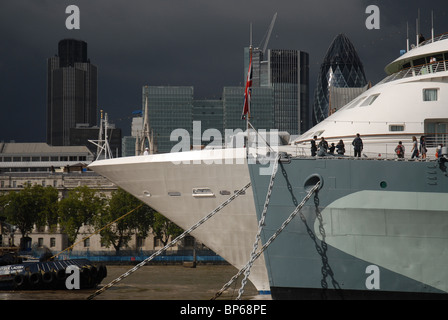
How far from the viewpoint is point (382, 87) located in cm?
3128

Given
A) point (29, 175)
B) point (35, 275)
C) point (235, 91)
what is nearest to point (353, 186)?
point (35, 275)

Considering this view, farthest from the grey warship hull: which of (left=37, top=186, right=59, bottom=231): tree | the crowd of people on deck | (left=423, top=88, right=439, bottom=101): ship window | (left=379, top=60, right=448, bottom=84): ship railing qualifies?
(left=37, top=186, right=59, bottom=231): tree

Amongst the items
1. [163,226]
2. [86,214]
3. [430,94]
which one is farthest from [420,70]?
[86,214]

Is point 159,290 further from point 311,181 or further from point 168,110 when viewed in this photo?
point 168,110

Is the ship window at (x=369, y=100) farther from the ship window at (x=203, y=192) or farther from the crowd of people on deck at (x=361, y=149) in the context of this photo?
the ship window at (x=203, y=192)

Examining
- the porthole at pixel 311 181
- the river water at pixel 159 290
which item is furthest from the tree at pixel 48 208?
the porthole at pixel 311 181

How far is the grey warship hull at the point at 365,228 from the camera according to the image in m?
24.6

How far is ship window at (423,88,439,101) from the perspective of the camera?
29297mm

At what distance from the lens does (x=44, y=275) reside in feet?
134

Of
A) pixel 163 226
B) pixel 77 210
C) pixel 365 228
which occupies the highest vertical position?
pixel 365 228

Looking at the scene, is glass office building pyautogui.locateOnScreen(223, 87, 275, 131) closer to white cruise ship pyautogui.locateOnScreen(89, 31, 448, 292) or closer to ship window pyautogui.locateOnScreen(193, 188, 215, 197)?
white cruise ship pyautogui.locateOnScreen(89, 31, 448, 292)

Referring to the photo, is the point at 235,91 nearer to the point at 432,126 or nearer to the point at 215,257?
the point at 215,257

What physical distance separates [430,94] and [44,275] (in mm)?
24427

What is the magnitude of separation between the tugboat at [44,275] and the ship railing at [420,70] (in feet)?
70.3
